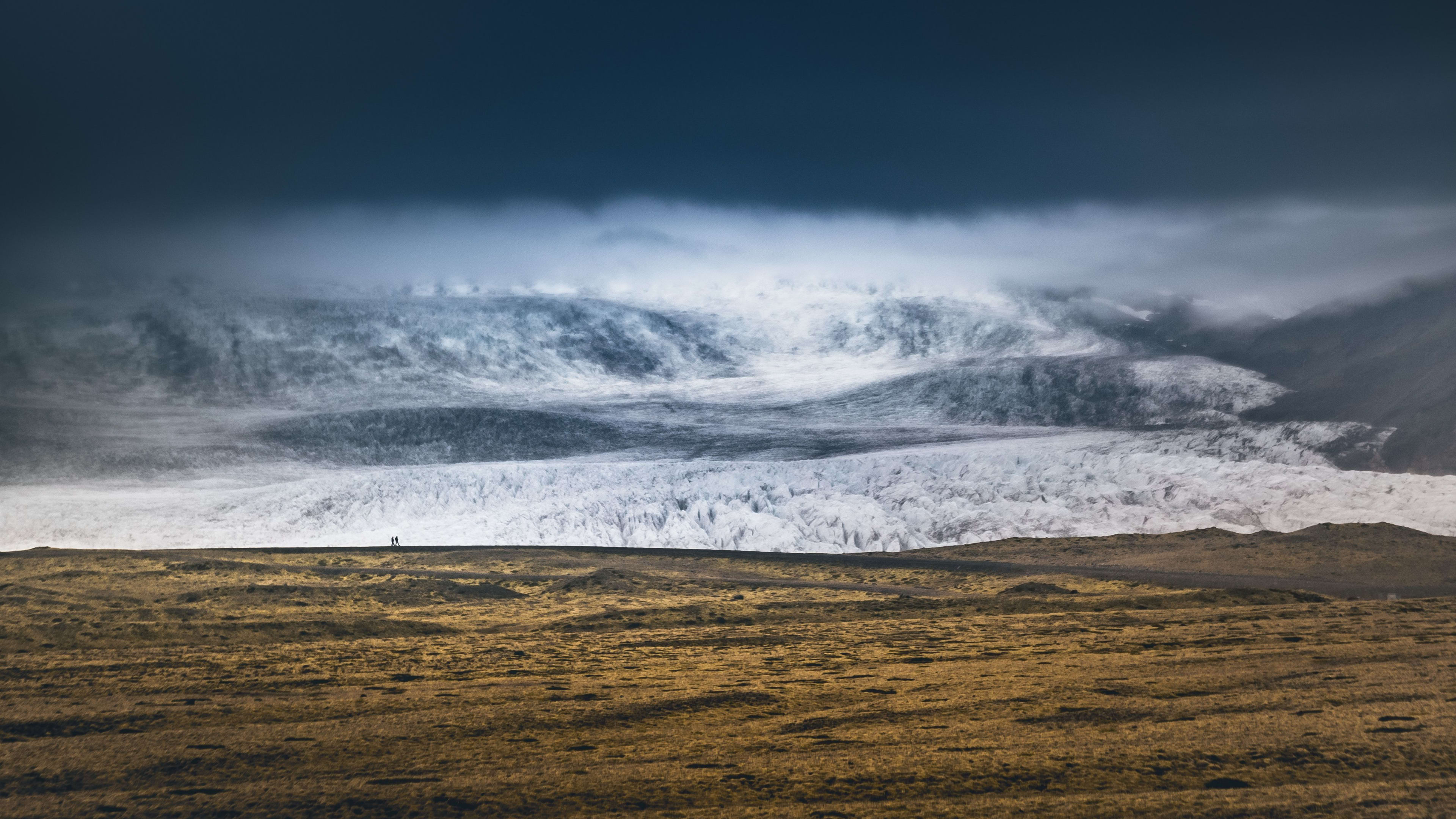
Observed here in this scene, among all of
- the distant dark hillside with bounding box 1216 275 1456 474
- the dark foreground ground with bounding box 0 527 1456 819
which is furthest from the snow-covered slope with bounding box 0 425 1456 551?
Result: the dark foreground ground with bounding box 0 527 1456 819

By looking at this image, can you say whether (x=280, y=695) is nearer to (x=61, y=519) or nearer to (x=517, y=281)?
(x=61, y=519)

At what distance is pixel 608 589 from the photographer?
25.8 metres

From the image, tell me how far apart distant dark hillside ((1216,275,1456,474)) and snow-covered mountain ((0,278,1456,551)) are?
1966 millimetres

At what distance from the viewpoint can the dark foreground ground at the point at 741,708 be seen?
7.71 meters

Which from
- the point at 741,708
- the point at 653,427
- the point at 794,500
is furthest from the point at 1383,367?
the point at 741,708

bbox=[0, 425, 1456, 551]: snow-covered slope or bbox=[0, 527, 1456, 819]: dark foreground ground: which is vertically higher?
bbox=[0, 425, 1456, 551]: snow-covered slope

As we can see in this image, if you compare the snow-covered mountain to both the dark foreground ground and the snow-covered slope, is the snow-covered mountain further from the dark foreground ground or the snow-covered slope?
the dark foreground ground

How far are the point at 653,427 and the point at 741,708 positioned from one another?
159 ft

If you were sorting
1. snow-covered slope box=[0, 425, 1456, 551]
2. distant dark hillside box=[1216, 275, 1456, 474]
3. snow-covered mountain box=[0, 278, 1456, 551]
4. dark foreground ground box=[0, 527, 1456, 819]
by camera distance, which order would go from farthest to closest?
1. distant dark hillside box=[1216, 275, 1456, 474]
2. snow-covered mountain box=[0, 278, 1456, 551]
3. snow-covered slope box=[0, 425, 1456, 551]
4. dark foreground ground box=[0, 527, 1456, 819]

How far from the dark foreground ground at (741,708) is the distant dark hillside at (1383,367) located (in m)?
25.7

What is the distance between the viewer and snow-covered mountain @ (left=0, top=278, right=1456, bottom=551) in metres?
39.9

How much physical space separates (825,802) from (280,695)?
686cm

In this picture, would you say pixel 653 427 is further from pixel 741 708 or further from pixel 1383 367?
pixel 741 708

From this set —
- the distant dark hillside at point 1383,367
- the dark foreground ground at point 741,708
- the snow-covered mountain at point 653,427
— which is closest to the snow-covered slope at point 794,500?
the snow-covered mountain at point 653,427
